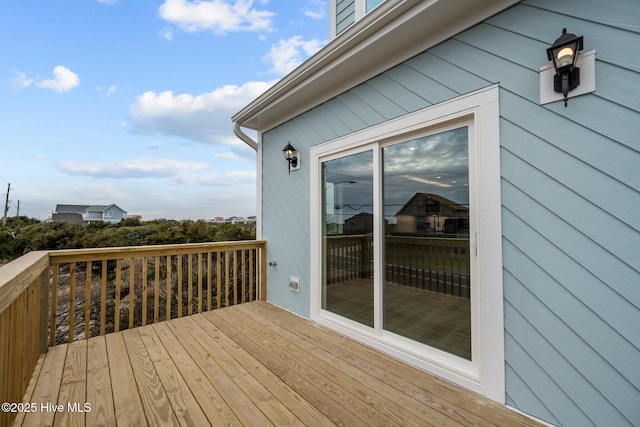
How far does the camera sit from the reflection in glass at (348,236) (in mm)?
2461

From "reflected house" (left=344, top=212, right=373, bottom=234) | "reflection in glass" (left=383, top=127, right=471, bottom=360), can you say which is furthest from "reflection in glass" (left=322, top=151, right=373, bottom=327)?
"reflection in glass" (left=383, top=127, right=471, bottom=360)

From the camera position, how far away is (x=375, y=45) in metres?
2.06

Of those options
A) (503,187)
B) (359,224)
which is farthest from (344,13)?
→ (503,187)

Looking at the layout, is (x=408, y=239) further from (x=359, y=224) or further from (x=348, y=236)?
(x=348, y=236)

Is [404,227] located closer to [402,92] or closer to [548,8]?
[402,92]

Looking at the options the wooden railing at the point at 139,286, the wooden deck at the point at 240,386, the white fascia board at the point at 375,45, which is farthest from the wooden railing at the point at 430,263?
the wooden railing at the point at 139,286

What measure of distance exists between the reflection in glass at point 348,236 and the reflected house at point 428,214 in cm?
36

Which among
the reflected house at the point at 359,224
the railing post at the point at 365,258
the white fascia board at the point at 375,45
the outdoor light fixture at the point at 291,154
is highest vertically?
the white fascia board at the point at 375,45

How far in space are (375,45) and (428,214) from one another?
142 cm

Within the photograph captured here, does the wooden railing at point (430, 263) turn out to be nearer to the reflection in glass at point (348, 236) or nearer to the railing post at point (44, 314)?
the reflection in glass at point (348, 236)

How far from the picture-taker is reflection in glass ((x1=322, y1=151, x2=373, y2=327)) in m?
2.46

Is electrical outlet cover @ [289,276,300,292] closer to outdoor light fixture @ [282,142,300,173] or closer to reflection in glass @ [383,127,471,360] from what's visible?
→ reflection in glass @ [383,127,471,360]

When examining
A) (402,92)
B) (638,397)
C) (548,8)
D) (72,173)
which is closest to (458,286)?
(638,397)

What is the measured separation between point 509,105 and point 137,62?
7.17m
